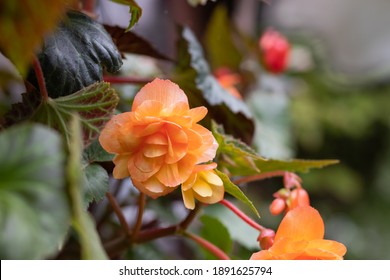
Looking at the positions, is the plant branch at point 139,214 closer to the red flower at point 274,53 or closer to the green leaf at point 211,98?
the green leaf at point 211,98

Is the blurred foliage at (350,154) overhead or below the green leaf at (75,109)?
below

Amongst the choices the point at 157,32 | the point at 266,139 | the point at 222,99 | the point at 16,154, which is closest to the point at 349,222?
the point at 157,32

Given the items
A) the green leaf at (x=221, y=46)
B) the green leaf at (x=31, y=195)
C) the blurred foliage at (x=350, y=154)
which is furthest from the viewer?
the blurred foliage at (x=350, y=154)

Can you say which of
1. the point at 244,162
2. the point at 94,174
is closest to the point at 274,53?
the point at 244,162

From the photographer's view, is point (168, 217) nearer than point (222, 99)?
No

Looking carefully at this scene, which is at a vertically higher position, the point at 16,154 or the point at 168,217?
the point at 16,154

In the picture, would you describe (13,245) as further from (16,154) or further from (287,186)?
(287,186)

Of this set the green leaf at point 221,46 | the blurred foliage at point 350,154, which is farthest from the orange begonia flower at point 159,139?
the blurred foliage at point 350,154
